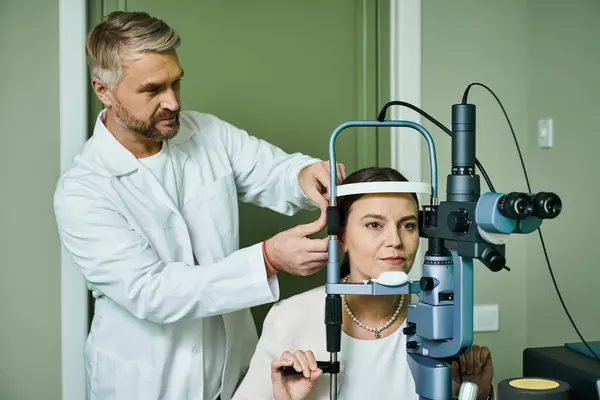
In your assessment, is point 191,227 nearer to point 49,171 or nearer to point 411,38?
point 49,171

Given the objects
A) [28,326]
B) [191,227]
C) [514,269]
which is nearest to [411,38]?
[514,269]

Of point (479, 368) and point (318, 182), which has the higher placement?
point (318, 182)

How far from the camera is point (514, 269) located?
2613 mm

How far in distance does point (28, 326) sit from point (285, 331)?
1.06 metres

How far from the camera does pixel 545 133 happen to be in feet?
8.14

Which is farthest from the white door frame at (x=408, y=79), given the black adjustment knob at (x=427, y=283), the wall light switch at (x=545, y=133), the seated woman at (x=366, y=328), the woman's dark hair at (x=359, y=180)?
the black adjustment knob at (x=427, y=283)

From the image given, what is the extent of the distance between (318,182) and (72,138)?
3.05 feet

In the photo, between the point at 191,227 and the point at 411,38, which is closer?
the point at 191,227

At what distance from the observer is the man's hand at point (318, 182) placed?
1706 millimetres

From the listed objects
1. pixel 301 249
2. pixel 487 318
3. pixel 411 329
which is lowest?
pixel 487 318

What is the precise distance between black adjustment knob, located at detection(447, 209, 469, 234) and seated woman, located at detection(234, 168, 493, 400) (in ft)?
1.55

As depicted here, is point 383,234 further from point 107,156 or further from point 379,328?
point 107,156

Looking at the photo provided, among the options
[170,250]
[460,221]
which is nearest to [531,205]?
[460,221]

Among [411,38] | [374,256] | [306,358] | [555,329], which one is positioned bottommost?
[555,329]
